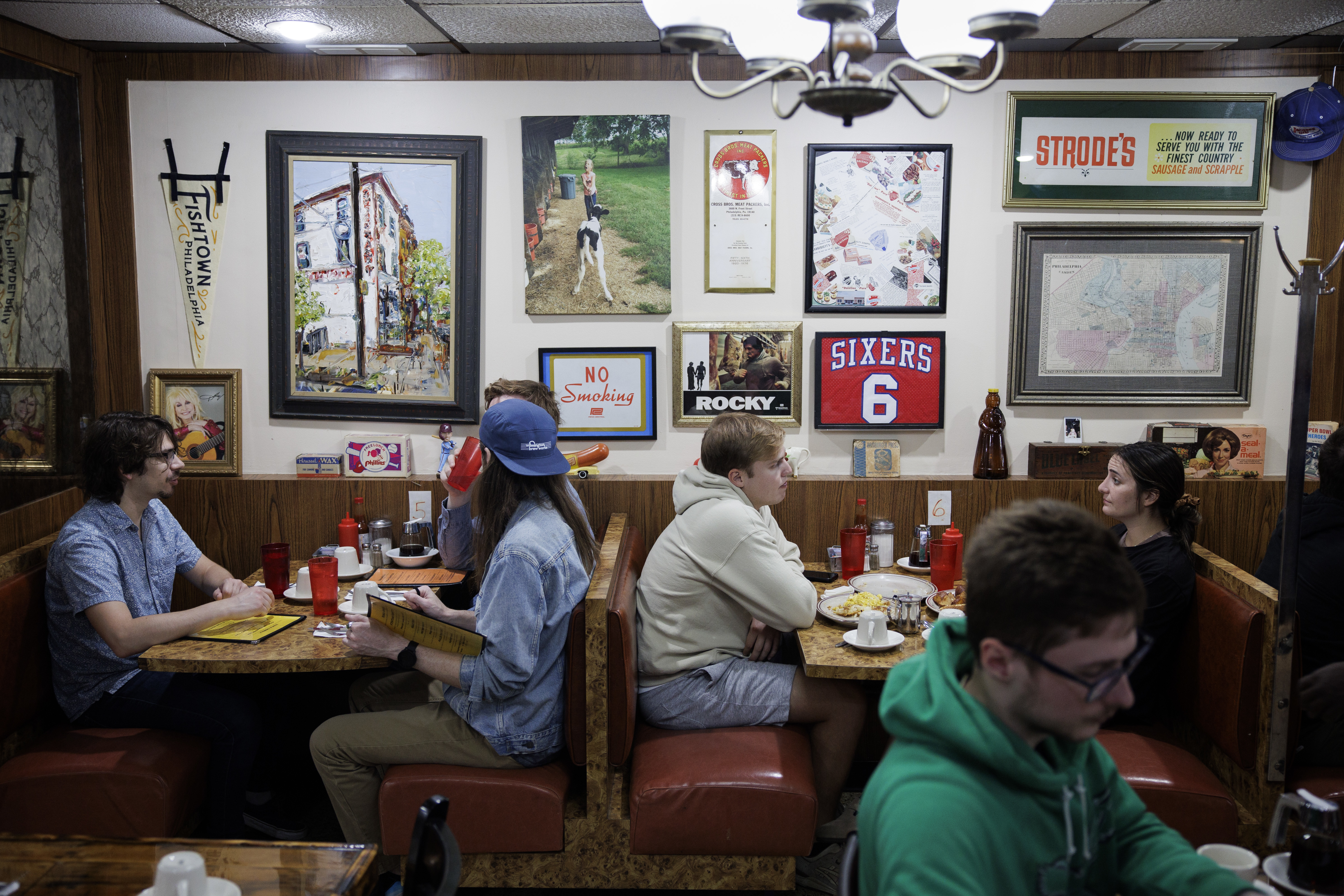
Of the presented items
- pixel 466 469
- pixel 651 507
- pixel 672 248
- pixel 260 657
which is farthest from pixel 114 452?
pixel 672 248

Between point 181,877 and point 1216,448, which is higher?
point 1216,448

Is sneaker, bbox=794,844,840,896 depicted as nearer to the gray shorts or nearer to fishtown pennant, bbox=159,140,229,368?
the gray shorts

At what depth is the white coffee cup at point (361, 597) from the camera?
2.87 meters

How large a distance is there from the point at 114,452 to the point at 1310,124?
425 centimetres

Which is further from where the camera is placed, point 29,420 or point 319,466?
point 319,466

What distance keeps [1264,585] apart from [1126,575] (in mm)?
1748

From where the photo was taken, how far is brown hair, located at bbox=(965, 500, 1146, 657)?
3.96 ft

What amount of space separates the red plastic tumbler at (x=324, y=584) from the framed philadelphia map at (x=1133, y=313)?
8.57 feet

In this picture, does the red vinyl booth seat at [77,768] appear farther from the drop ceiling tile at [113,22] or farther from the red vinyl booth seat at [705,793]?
the drop ceiling tile at [113,22]

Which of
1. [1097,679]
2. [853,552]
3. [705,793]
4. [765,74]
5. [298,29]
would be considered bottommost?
[705,793]

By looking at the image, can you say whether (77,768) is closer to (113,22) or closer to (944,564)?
(113,22)

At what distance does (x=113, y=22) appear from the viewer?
3.17m

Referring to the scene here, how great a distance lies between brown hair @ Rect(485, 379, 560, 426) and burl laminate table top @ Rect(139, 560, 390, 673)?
41.5 inches

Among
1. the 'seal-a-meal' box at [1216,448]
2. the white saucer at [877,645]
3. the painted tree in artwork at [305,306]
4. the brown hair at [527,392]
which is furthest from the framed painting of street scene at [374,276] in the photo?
the 'seal-a-meal' box at [1216,448]
